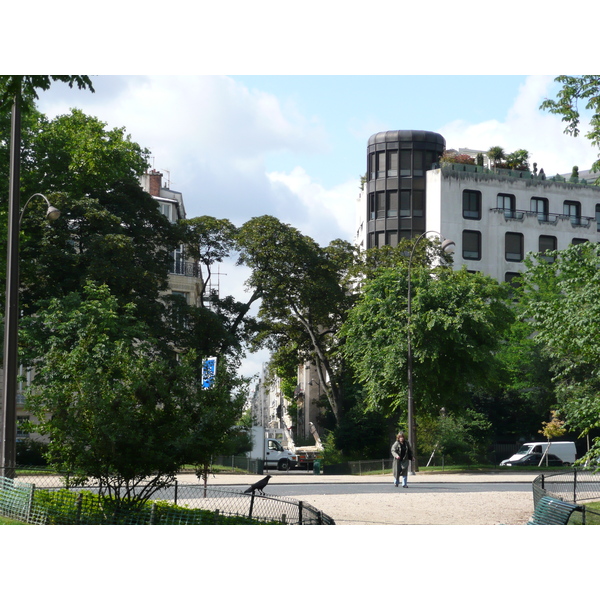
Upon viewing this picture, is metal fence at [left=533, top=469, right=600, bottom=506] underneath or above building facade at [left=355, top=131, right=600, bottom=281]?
underneath

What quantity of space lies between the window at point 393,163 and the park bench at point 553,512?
194 feet

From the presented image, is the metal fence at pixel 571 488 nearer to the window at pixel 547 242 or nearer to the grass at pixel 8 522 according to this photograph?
the grass at pixel 8 522

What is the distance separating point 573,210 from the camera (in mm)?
73875

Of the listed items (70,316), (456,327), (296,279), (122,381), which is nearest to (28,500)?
(122,381)

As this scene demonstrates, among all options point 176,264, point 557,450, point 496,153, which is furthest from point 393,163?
point 557,450

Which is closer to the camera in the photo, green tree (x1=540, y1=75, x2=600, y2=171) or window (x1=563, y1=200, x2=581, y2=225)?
green tree (x1=540, y1=75, x2=600, y2=171)

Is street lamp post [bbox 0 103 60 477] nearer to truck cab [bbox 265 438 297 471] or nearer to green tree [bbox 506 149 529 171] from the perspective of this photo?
truck cab [bbox 265 438 297 471]

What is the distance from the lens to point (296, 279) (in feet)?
166

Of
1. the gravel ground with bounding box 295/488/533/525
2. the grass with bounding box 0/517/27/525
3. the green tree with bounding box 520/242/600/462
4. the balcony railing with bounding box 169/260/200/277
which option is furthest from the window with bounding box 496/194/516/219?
the grass with bounding box 0/517/27/525

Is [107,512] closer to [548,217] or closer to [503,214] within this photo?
[503,214]

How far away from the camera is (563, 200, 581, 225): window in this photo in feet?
240

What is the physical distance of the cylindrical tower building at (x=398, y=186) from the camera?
70.0m
